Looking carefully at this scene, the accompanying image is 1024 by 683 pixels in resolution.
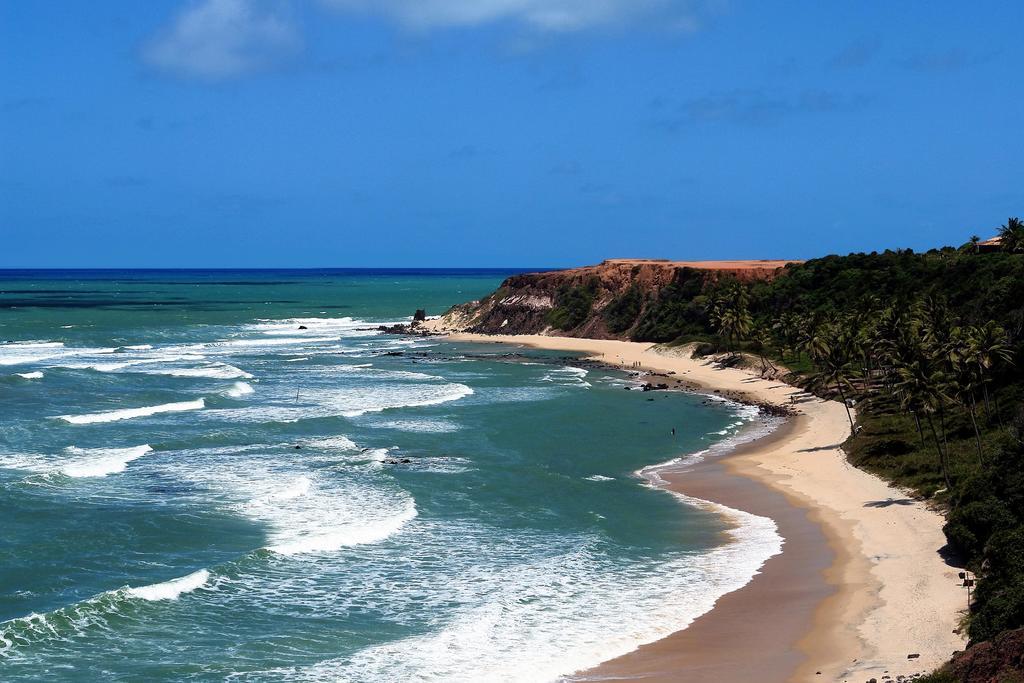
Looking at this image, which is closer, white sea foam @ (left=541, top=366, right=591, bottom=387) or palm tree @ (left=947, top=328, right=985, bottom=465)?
palm tree @ (left=947, top=328, right=985, bottom=465)

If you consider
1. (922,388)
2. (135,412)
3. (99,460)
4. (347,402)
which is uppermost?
(922,388)

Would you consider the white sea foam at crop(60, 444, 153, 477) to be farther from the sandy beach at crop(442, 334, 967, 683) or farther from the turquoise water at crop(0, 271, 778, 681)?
the sandy beach at crop(442, 334, 967, 683)

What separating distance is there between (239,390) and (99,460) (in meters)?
28.5

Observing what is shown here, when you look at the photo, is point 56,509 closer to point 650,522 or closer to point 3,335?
point 650,522

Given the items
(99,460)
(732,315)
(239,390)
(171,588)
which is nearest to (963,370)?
(171,588)

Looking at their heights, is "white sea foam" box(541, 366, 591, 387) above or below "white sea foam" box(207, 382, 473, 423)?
above

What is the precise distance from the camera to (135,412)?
224 feet

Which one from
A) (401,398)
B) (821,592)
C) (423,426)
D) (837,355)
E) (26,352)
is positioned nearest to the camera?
(821,592)

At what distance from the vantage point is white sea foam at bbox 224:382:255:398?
→ 255ft

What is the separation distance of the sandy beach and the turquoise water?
139cm

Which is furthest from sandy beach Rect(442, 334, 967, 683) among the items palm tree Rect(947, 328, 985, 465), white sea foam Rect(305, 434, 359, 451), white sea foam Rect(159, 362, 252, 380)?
white sea foam Rect(159, 362, 252, 380)

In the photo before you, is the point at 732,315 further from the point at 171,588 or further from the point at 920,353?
the point at 171,588

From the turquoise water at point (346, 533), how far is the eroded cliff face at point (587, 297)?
46.2 metres

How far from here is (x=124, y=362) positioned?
333ft
